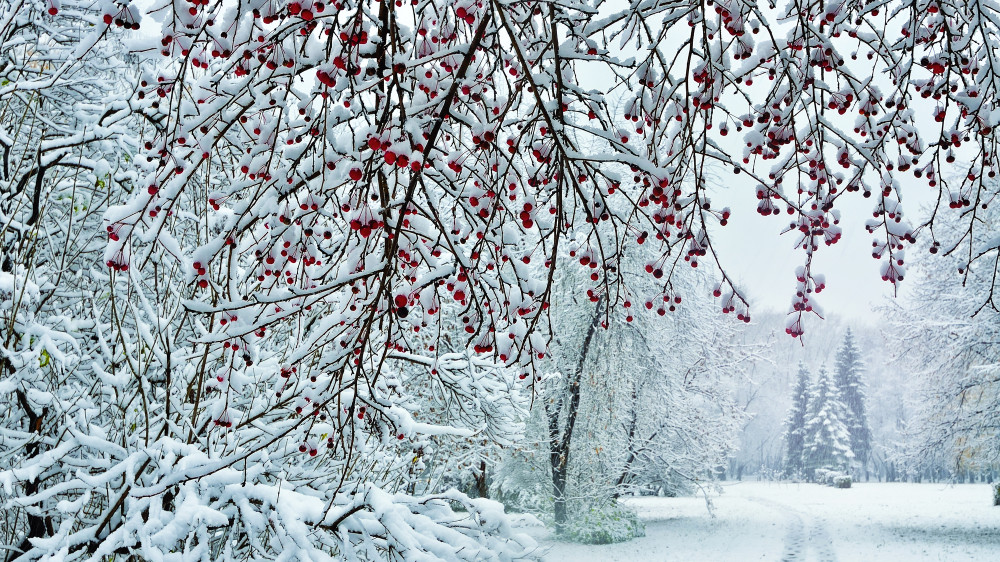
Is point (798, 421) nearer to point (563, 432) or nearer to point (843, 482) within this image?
point (843, 482)

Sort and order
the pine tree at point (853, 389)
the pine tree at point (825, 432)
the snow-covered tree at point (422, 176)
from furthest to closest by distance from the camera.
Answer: the pine tree at point (853, 389) < the pine tree at point (825, 432) < the snow-covered tree at point (422, 176)

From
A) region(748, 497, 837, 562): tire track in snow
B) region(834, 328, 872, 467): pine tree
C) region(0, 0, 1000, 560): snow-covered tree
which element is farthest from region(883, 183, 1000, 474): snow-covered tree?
region(834, 328, 872, 467): pine tree

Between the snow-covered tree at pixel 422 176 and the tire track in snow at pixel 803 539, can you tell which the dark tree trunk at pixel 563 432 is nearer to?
the tire track in snow at pixel 803 539

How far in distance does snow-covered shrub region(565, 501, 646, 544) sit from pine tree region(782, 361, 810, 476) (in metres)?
31.9

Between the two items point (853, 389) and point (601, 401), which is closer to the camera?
point (601, 401)

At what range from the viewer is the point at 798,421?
42.6 m

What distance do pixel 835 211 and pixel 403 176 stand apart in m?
1.63

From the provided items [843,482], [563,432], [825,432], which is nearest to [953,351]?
[563,432]

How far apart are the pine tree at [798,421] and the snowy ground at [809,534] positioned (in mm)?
18278

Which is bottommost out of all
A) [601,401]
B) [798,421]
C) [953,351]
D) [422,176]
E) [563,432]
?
[563,432]

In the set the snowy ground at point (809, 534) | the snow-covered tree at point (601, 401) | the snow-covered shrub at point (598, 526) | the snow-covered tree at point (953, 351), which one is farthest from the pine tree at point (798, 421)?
the snow-covered shrub at point (598, 526)

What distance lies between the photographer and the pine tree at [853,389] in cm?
4319

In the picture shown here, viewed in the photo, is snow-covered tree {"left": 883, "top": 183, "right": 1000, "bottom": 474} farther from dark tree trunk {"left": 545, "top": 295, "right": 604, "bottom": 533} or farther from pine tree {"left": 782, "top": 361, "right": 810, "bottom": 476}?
pine tree {"left": 782, "top": 361, "right": 810, "bottom": 476}

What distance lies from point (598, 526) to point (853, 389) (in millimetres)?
36751
